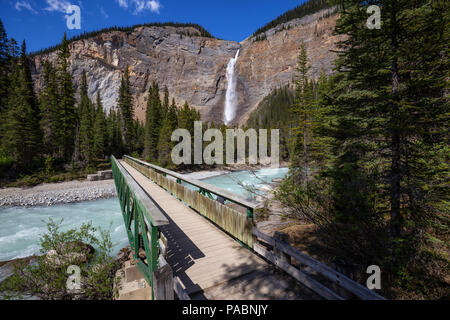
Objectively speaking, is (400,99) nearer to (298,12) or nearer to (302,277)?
(302,277)

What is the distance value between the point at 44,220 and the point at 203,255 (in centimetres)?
1653

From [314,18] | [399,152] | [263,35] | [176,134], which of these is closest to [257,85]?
[263,35]

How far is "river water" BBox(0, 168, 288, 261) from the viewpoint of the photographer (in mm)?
9844

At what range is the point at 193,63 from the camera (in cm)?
11288

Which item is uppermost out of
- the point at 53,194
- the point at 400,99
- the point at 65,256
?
the point at 400,99

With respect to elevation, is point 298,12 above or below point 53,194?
above

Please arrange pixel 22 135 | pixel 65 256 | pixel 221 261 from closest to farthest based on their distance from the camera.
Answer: pixel 221 261 < pixel 65 256 < pixel 22 135

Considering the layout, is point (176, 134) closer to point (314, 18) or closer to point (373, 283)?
point (373, 283)

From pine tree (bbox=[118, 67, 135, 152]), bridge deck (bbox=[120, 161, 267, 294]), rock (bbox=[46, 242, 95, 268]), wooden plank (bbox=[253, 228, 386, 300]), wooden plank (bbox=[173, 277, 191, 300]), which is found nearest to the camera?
wooden plank (bbox=[253, 228, 386, 300])

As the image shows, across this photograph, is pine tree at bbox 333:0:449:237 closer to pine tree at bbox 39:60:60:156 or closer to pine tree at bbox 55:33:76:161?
pine tree at bbox 55:33:76:161

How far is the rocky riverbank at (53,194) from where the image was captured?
57.7 feet

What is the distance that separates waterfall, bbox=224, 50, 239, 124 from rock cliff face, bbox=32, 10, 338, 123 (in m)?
2.48

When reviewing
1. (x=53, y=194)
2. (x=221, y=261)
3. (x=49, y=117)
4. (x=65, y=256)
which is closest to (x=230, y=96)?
(x=49, y=117)

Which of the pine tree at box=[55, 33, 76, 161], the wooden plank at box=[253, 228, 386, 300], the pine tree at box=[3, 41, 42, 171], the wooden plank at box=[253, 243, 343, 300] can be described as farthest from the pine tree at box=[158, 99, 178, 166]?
the wooden plank at box=[253, 228, 386, 300]
